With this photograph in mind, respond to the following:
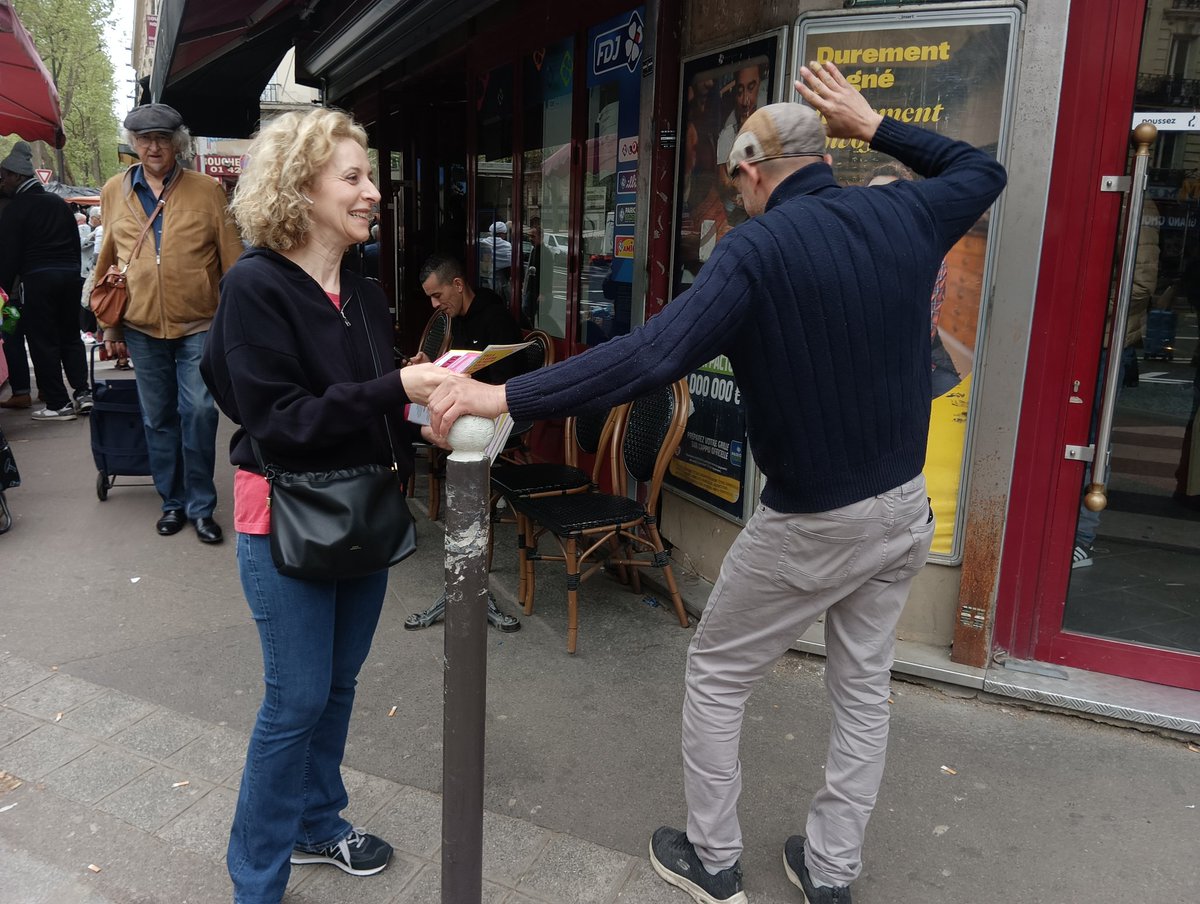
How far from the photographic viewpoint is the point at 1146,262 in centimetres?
320

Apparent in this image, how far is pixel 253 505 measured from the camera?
211cm

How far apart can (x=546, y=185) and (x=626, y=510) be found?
2.80 m

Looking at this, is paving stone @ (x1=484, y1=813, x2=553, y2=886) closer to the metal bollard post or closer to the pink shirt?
the metal bollard post

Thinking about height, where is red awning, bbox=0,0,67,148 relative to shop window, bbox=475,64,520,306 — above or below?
above

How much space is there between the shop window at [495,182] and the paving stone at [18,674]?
3.80 meters

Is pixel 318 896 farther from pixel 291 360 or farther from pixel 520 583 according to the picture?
pixel 520 583

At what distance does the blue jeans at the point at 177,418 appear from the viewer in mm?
4863

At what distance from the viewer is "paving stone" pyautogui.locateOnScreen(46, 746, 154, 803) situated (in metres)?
2.84

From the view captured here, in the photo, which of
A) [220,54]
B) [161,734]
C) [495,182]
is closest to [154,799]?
[161,734]

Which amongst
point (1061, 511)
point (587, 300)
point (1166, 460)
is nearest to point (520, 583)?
point (587, 300)

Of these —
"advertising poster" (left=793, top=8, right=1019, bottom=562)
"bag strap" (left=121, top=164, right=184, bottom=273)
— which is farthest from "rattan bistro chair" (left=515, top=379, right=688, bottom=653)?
"bag strap" (left=121, top=164, right=184, bottom=273)

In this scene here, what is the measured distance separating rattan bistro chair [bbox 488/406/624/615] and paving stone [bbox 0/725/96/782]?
176 centimetres

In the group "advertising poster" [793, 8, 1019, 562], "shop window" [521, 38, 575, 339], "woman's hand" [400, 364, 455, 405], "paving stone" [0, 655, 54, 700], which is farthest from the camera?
"shop window" [521, 38, 575, 339]

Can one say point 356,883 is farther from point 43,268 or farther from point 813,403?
point 43,268
